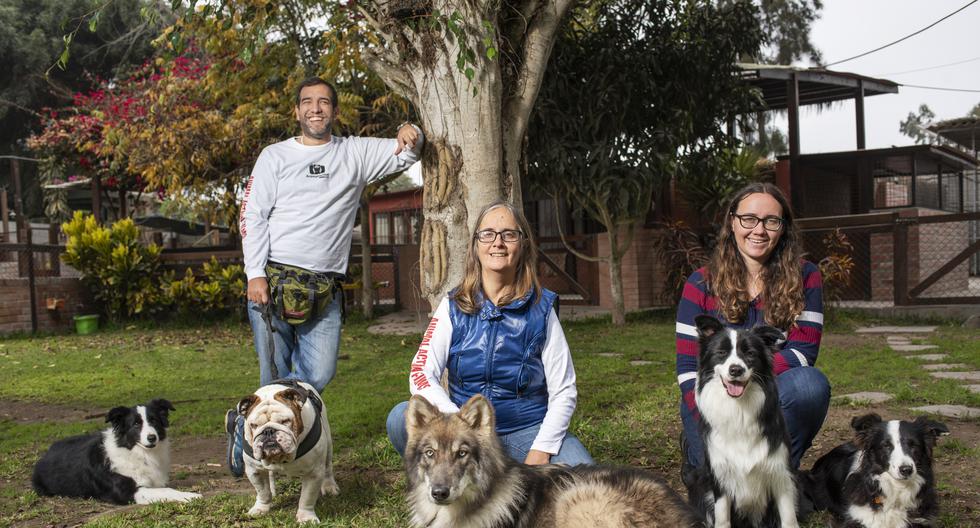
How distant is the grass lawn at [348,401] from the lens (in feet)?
14.1

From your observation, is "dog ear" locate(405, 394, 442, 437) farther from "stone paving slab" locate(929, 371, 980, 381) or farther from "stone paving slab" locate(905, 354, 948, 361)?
"stone paving slab" locate(905, 354, 948, 361)

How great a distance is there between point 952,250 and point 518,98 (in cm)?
1279

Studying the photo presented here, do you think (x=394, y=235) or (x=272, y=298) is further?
(x=394, y=235)

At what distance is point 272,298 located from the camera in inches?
172

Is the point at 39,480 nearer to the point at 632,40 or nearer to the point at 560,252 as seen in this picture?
the point at 632,40

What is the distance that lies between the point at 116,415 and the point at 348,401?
2.73 meters

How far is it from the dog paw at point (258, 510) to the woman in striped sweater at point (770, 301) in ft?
7.45

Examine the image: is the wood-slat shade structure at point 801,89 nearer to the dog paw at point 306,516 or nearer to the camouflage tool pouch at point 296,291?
the camouflage tool pouch at point 296,291

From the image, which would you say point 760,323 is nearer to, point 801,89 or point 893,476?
point 893,476

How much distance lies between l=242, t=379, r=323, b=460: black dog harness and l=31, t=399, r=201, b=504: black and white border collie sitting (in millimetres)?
1071

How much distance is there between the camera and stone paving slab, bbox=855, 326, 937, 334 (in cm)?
A: 1099

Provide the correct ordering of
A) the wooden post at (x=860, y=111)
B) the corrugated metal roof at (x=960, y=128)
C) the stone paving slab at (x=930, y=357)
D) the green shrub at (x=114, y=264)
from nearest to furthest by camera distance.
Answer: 1. the stone paving slab at (x=930, y=357)
2. the green shrub at (x=114, y=264)
3. the corrugated metal roof at (x=960, y=128)
4. the wooden post at (x=860, y=111)

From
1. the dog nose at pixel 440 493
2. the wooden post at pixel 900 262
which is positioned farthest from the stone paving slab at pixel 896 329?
the dog nose at pixel 440 493

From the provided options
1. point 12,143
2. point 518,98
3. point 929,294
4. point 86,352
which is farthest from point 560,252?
point 12,143
